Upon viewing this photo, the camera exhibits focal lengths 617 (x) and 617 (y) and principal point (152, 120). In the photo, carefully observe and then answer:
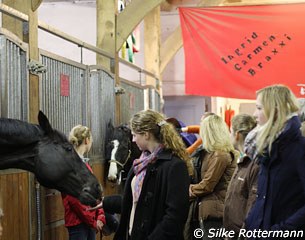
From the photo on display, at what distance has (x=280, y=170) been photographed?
8.86 feet

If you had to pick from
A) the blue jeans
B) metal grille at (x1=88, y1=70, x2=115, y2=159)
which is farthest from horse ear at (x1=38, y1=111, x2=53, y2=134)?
metal grille at (x1=88, y1=70, x2=115, y2=159)

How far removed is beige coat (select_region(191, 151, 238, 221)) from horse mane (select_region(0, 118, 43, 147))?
1.27 metres

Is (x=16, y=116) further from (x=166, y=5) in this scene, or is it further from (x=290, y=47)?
(x=166, y=5)

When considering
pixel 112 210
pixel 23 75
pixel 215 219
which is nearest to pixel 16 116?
pixel 23 75

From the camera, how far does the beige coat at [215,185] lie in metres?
4.09

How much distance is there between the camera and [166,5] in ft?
38.0

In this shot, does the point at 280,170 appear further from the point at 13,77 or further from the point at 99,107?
the point at 99,107

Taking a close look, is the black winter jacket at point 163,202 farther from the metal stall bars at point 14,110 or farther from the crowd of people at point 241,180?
the metal stall bars at point 14,110

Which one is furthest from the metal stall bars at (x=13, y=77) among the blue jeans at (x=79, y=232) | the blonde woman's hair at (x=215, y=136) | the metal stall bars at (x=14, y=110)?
the blonde woman's hair at (x=215, y=136)

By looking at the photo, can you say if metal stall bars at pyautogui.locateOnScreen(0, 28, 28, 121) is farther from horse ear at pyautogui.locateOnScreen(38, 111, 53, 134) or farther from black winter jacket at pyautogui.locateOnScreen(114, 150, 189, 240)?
black winter jacket at pyautogui.locateOnScreen(114, 150, 189, 240)

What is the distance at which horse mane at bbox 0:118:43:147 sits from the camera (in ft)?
10.5

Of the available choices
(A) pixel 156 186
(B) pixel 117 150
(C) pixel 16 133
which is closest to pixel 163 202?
Answer: (A) pixel 156 186

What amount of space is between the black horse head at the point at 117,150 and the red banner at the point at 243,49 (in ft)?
3.59

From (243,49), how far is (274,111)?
13.5 feet
